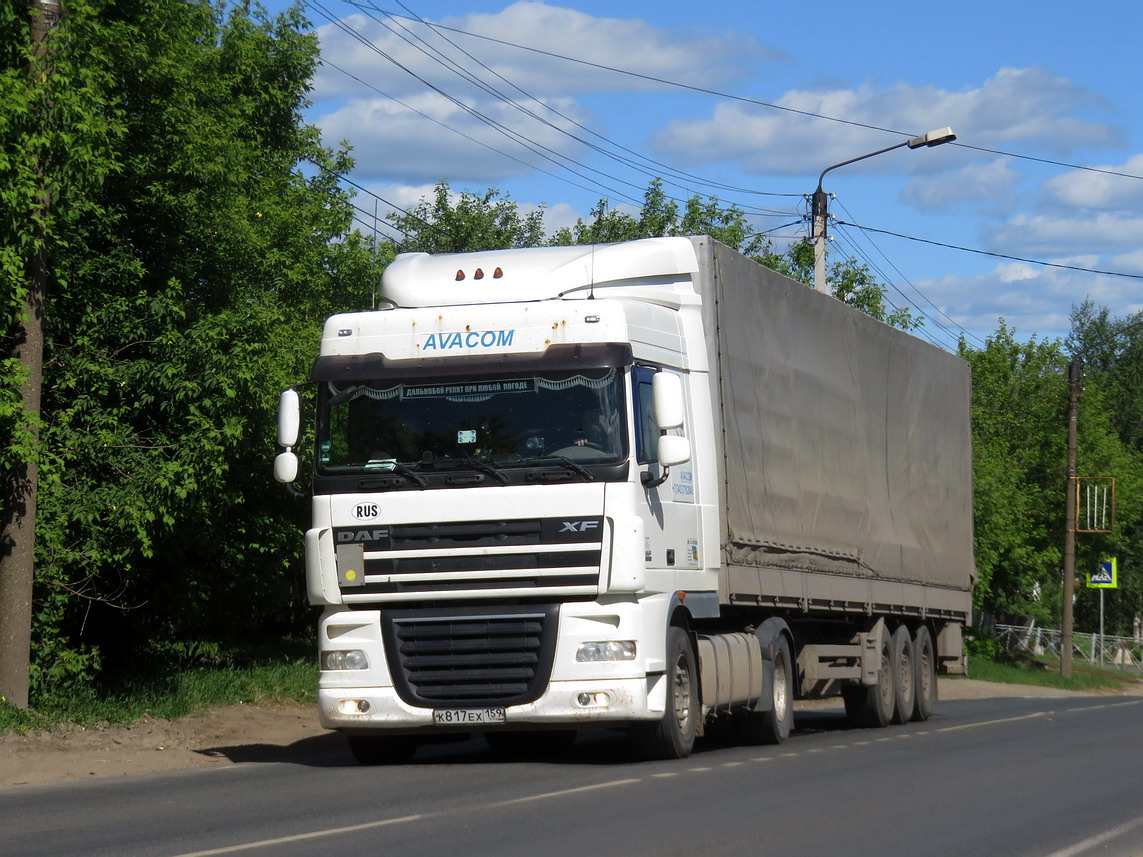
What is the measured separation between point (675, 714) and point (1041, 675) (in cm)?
3658

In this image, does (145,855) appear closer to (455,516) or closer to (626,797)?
(626,797)

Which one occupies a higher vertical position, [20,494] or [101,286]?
[101,286]

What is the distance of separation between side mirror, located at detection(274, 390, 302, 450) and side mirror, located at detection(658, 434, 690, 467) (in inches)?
116

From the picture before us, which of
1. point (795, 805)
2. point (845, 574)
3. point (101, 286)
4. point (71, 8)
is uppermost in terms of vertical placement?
point (71, 8)

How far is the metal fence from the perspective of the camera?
6041 cm

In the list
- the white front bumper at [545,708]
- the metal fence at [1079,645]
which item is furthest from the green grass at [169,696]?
the metal fence at [1079,645]

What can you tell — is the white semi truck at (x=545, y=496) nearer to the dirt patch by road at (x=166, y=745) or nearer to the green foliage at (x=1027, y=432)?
the dirt patch by road at (x=166, y=745)

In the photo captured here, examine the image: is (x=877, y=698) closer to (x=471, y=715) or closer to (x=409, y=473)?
(x=471, y=715)

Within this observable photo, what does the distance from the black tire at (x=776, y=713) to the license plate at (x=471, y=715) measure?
3.98 meters

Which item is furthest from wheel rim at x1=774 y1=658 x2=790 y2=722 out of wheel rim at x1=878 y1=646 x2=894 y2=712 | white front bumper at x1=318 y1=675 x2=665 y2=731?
white front bumper at x1=318 y1=675 x2=665 y2=731

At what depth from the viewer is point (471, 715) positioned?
1216 centimetres

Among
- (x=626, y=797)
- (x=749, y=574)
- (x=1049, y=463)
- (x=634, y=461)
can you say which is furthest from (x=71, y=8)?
(x=1049, y=463)

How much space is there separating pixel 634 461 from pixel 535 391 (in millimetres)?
954

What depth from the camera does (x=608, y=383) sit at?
40.5ft
